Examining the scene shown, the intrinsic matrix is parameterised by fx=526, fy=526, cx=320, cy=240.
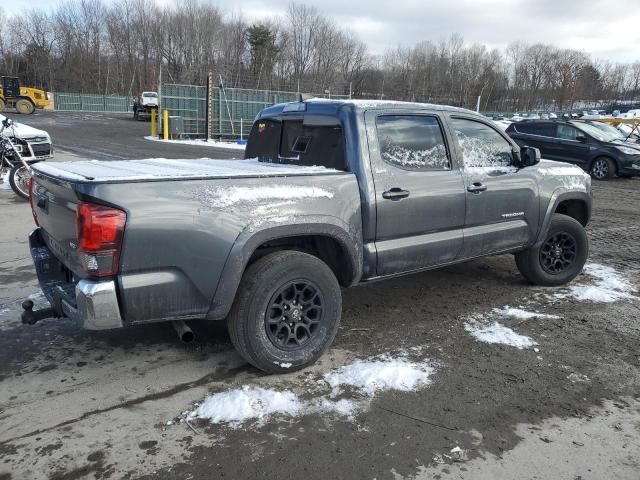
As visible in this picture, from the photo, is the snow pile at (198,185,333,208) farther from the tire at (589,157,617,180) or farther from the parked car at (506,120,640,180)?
the tire at (589,157,617,180)

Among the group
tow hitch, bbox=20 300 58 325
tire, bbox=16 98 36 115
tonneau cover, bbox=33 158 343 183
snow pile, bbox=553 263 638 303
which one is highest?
tire, bbox=16 98 36 115

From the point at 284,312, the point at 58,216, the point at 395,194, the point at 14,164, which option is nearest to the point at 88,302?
the point at 58,216

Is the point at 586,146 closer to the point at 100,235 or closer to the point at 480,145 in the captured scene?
the point at 480,145

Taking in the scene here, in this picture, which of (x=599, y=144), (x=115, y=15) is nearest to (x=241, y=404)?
(x=599, y=144)

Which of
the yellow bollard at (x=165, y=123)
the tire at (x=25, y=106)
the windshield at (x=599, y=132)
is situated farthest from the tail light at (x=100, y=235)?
the tire at (x=25, y=106)

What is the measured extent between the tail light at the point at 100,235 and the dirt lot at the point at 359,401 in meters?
0.91

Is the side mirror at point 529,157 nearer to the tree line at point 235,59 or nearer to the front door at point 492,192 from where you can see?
the front door at point 492,192

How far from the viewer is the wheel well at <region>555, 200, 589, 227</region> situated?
227 inches

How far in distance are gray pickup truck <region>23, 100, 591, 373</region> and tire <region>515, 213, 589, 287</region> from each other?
248mm

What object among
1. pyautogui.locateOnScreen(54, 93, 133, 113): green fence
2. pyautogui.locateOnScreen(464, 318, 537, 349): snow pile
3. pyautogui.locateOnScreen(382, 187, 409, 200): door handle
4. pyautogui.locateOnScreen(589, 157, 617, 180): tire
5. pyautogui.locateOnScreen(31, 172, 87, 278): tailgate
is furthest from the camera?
pyautogui.locateOnScreen(54, 93, 133, 113): green fence

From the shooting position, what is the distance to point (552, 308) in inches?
193

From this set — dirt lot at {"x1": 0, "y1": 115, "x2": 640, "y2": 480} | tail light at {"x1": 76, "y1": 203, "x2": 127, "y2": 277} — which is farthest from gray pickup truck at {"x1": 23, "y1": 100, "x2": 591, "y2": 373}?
dirt lot at {"x1": 0, "y1": 115, "x2": 640, "y2": 480}

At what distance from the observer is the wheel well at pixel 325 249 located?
3624mm

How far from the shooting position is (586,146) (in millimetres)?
15125
